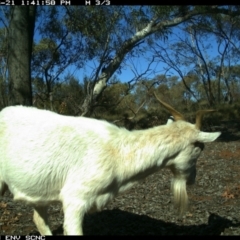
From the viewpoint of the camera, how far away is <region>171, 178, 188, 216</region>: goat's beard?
501cm

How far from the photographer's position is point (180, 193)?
5.09m

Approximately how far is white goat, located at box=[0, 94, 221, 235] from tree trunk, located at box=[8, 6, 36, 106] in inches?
210

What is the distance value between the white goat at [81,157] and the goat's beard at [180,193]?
0.36 feet

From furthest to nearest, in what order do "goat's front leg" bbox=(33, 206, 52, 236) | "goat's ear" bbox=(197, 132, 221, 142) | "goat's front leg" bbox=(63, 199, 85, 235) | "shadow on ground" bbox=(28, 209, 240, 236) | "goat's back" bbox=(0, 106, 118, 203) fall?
1. "shadow on ground" bbox=(28, 209, 240, 236)
2. "goat's front leg" bbox=(33, 206, 52, 236)
3. "goat's ear" bbox=(197, 132, 221, 142)
4. "goat's back" bbox=(0, 106, 118, 203)
5. "goat's front leg" bbox=(63, 199, 85, 235)

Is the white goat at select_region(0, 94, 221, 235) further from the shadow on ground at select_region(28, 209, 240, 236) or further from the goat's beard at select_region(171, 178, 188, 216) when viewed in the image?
the shadow on ground at select_region(28, 209, 240, 236)

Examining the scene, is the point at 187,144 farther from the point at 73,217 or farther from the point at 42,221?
the point at 42,221

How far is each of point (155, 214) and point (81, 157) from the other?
268 cm

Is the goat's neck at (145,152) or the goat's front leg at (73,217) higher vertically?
the goat's neck at (145,152)

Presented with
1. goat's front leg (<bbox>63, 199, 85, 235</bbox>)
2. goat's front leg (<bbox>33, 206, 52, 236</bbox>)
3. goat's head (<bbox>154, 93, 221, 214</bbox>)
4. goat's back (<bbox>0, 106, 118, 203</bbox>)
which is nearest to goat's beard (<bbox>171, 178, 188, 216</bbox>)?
goat's head (<bbox>154, 93, 221, 214</bbox>)

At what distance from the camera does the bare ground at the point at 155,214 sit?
19.2ft

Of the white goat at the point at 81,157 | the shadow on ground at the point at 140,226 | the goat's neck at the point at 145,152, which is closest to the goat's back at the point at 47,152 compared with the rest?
the white goat at the point at 81,157

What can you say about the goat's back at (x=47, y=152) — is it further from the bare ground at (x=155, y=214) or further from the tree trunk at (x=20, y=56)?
the tree trunk at (x=20, y=56)

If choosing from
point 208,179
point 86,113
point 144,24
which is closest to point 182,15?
point 144,24

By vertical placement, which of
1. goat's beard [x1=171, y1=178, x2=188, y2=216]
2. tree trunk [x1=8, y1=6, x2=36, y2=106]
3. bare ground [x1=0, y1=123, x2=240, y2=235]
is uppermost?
tree trunk [x1=8, y1=6, x2=36, y2=106]
